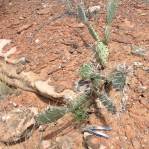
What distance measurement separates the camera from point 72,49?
12.0ft

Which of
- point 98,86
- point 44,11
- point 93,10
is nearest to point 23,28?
point 44,11

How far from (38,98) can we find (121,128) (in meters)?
0.82

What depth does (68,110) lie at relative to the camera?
120 inches

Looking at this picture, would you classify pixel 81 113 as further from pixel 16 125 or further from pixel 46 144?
pixel 16 125

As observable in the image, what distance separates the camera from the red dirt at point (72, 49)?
9.66 ft

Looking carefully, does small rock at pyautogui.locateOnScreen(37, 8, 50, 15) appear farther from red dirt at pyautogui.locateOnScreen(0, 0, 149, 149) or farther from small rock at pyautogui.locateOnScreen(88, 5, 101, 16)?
small rock at pyautogui.locateOnScreen(88, 5, 101, 16)

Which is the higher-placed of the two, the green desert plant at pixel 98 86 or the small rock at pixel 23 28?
the green desert plant at pixel 98 86

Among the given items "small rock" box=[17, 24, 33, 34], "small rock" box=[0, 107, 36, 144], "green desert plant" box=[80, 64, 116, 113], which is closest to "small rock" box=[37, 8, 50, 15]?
"small rock" box=[17, 24, 33, 34]

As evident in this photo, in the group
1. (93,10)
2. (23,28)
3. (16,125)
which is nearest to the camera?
(16,125)

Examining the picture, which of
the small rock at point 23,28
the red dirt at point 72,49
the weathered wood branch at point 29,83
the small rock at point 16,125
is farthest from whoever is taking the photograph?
the small rock at point 23,28

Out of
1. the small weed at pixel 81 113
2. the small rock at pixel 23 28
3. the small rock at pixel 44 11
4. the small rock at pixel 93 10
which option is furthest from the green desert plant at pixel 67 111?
the small rock at pixel 44 11

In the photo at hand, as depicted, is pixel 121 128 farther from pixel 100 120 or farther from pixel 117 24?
pixel 117 24

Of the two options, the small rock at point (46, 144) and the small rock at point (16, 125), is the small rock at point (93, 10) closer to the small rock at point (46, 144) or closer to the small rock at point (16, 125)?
the small rock at point (16, 125)

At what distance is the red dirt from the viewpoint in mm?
2943
